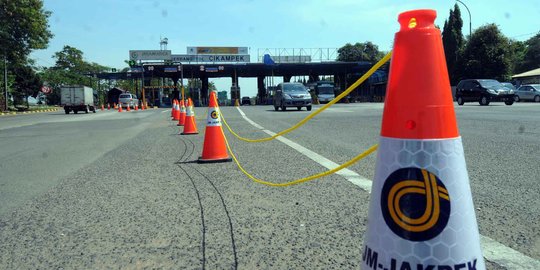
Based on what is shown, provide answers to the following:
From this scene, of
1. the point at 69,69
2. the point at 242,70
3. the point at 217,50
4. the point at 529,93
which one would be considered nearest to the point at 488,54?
the point at 529,93

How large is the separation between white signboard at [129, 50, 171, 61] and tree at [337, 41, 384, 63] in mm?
41683

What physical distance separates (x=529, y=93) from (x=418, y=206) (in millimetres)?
41860

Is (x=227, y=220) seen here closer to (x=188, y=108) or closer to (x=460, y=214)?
(x=460, y=214)

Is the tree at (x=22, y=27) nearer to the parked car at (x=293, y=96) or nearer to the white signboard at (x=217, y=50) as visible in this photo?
the parked car at (x=293, y=96)

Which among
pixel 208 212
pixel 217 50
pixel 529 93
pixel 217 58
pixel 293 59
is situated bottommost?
pixel 208 212

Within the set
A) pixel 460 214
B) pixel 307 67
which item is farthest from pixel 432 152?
pixel 307 67

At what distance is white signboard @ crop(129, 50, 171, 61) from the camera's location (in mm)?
80062

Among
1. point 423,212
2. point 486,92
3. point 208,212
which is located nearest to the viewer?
point 423,212

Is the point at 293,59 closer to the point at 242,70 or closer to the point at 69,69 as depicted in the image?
the point at 242,70

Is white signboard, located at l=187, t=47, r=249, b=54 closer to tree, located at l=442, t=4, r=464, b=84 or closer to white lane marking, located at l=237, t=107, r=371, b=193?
tree, located at l=442, t=4, r=464, b=84

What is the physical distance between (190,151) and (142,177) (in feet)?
8.72

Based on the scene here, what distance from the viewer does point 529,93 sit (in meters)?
37.5

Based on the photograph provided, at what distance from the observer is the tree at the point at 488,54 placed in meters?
49.5

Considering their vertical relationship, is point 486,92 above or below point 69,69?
below
